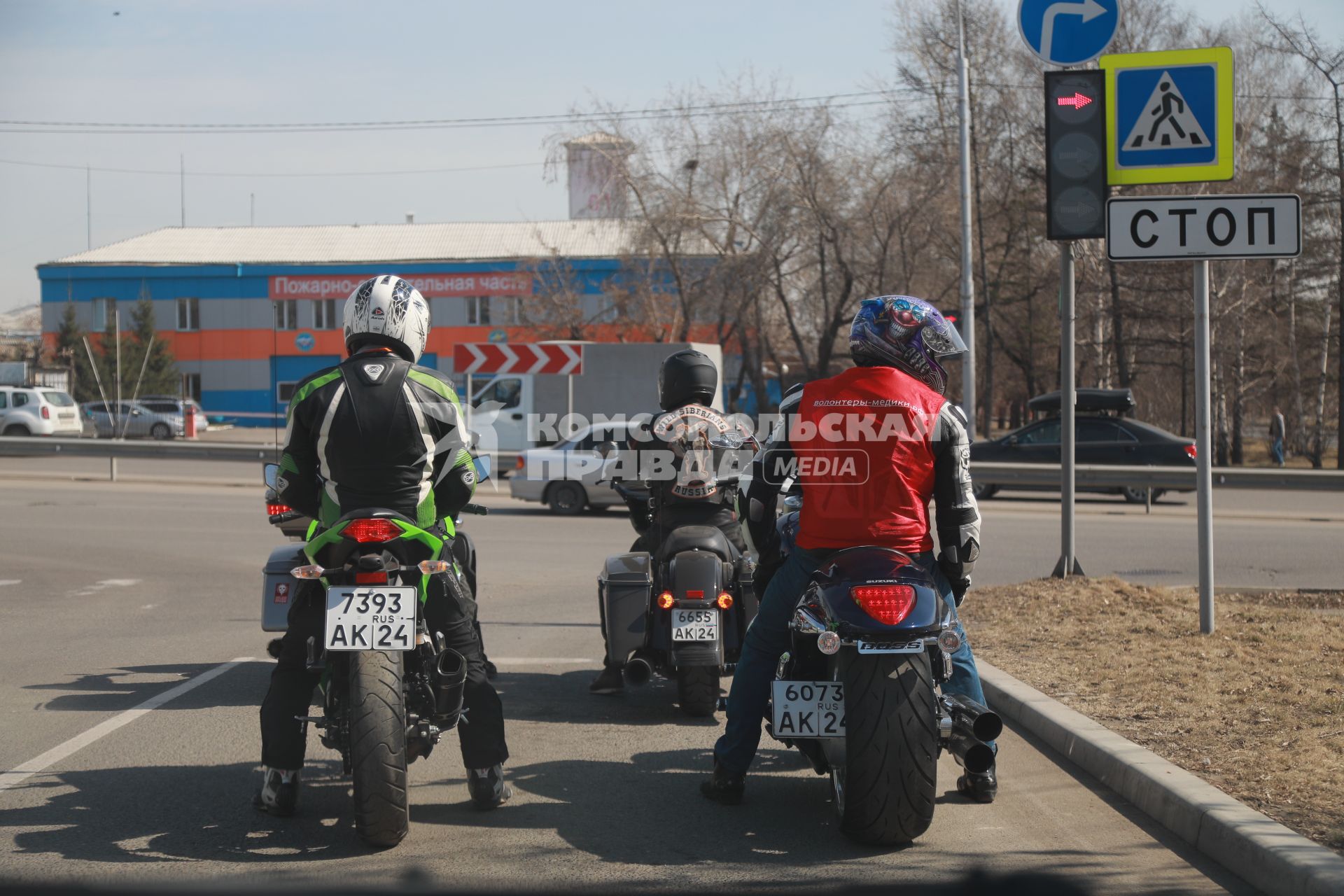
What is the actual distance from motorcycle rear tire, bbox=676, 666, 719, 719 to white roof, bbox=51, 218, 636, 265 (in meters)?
56.6

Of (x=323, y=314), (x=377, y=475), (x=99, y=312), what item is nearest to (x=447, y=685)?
(x=377, y=475)

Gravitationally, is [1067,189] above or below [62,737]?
above

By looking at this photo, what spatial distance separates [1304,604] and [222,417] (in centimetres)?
5758

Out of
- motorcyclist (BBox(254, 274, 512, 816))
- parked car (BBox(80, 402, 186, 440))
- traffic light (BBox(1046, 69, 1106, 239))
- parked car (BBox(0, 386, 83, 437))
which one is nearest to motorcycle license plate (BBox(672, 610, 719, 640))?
motorcyclist (BBox(254, 274, 512, 816))

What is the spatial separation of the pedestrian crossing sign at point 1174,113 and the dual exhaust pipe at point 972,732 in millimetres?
5130

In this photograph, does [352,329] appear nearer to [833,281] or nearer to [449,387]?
[449,387]

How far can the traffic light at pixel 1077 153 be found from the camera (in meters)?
9.32

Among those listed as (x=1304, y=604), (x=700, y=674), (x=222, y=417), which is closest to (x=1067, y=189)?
(x=1304, y=604)

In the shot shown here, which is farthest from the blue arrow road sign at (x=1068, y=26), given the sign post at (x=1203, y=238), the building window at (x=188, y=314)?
the building window at (x=188, y=314)

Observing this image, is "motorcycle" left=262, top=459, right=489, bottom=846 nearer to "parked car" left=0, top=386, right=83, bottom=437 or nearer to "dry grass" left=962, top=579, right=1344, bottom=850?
"dry grass" left=962, top=579, right=1344, bottom=850

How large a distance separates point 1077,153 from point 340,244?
63.2 m

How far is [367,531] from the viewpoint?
4695 millimetres

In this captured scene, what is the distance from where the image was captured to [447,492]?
201 inches

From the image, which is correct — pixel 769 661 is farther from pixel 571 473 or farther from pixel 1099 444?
pixel 1099 444
